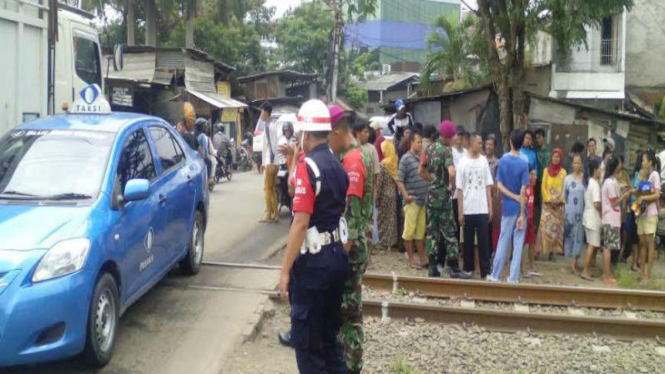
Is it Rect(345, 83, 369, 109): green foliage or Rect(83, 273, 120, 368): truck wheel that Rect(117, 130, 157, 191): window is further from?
Rect(345, 83, 369, 109): green foliage

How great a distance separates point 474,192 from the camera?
9.00 meters

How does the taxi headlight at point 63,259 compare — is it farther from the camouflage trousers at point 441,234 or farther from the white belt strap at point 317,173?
the camouflage trousers at point 441,234

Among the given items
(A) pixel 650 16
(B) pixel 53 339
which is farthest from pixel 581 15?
(A) pixel 650 16

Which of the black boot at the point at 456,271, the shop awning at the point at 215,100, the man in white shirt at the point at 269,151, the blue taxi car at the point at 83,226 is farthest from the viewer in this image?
the shop awning at the point at 215,100

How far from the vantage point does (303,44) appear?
141 feet

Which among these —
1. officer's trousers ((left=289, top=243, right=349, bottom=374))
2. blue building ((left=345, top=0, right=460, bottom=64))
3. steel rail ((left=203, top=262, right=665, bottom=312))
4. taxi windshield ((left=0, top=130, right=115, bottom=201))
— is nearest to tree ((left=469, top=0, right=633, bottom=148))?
steel rail ((left=203, top=262, right=665, bottom=312))

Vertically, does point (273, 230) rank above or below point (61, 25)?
below

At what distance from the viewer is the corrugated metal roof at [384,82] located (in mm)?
45500

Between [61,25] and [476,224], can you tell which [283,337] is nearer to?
[476,224]

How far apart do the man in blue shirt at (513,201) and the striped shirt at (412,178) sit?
1081 mm

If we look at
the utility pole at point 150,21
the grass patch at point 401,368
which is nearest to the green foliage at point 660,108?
the grass patch at point 401,368

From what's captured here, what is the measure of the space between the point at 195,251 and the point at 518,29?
26.2 ft

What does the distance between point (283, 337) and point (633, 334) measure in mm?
3279

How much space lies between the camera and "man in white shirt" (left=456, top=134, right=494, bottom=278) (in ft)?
29.6
